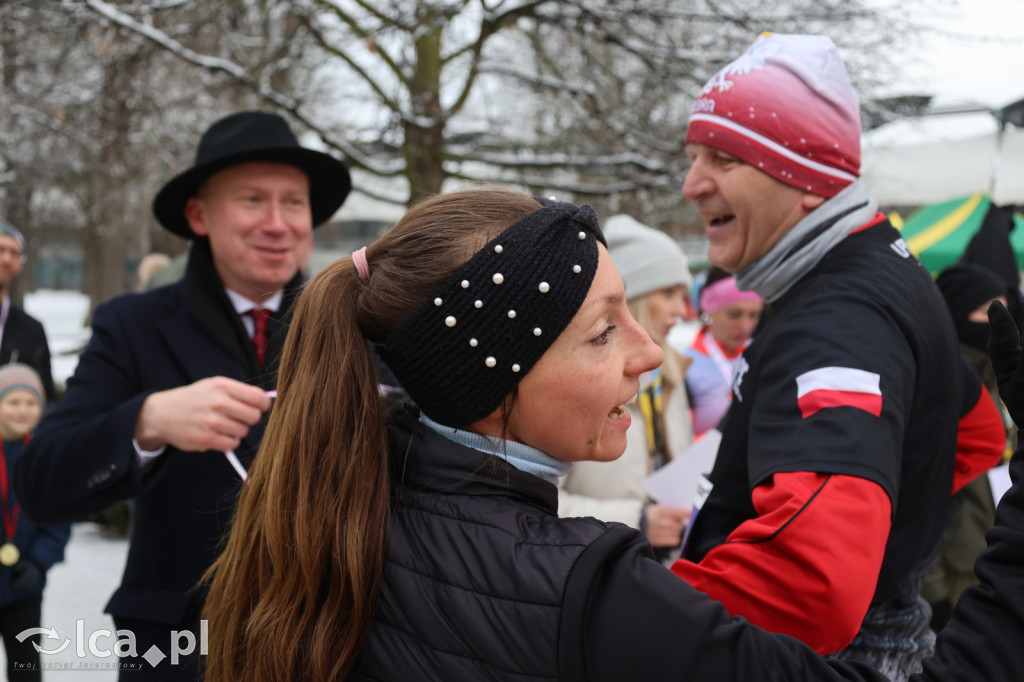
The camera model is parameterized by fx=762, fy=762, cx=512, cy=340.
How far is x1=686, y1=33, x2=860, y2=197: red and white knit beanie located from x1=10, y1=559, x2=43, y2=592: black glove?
3529 millimetres

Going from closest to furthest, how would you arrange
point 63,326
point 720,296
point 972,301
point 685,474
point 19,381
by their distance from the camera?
point 685,474 → point 972,301 → point 19,381 → point 720,296 → point 63,326

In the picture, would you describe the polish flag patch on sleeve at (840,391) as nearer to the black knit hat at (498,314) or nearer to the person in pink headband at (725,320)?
the black knit hat at (498,314)

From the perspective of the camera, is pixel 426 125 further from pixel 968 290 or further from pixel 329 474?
pixel 329 474

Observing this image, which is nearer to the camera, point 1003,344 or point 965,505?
point 1003,344

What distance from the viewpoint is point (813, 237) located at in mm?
1730

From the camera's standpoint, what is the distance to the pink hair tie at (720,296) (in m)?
4.84

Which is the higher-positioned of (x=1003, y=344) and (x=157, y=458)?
Result: (x=1003, y=344)

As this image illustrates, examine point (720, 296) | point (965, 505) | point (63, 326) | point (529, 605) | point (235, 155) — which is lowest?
point (63, 326)

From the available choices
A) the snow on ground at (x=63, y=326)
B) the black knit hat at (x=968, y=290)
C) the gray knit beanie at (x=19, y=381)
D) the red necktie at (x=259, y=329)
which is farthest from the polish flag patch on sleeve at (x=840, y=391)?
the snow on ground at (x=63, y=326)

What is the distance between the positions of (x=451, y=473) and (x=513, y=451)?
0.11 metres

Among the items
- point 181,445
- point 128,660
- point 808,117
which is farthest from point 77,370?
point 808,117

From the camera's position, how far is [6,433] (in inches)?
160

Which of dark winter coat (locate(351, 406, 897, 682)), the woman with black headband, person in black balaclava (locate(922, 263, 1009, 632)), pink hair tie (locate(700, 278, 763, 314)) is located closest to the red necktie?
the woman with black headband

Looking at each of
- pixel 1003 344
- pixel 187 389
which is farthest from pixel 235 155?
pixel 1003 344
